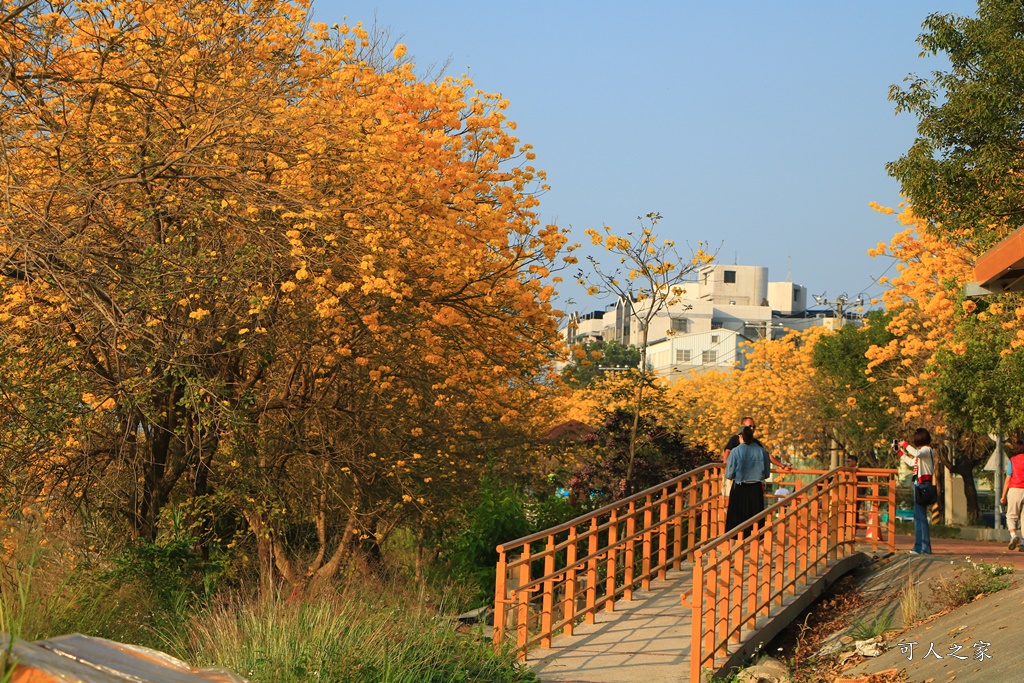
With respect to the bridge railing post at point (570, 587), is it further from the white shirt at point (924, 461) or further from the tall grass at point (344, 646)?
the white shirt at point (924, 461)

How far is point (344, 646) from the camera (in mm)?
7613

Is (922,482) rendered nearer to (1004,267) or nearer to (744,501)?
(744,501)

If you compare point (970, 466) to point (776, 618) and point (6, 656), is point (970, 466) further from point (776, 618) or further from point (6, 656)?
point (6, 656)

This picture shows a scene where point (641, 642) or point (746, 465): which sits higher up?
point (746, 465)

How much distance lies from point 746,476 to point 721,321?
9855cm

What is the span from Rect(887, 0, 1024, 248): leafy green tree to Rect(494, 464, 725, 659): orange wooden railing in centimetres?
660

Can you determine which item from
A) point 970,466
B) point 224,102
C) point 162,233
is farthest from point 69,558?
point 970,466

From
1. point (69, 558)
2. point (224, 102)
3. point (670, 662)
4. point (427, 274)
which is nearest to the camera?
point (670, 662)

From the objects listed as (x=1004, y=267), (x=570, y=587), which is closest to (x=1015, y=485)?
(x=1004, y=267)

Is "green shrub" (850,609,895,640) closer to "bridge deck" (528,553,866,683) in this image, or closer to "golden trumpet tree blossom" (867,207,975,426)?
"bridge deck" (528,553,866,683)

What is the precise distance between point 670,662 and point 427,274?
5.85 meters

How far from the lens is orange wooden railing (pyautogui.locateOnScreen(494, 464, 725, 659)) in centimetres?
1024

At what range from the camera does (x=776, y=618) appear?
37.6ft

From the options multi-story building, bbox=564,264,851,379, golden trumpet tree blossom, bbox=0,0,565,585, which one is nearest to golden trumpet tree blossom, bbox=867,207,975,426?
golden trumpet tree blossom, bbox=0,0,565,585
